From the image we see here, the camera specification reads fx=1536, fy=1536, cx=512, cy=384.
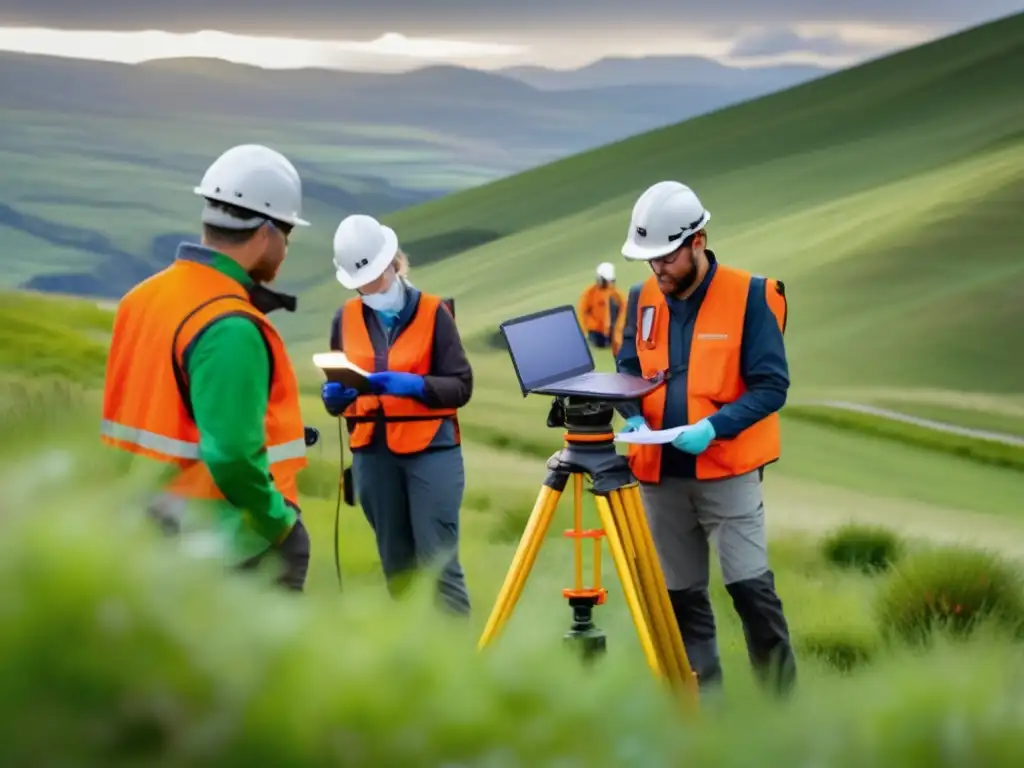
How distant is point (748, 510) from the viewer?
6.25 meters

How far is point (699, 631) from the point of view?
6590mm

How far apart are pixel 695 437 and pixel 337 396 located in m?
2.10

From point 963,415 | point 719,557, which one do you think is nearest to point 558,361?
point 719,557

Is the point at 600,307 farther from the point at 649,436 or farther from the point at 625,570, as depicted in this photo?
the point at 625,570

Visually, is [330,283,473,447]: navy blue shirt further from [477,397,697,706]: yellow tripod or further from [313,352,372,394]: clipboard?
[477,397,697,706]: yellow tripod

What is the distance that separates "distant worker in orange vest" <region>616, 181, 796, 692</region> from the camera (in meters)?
6.02

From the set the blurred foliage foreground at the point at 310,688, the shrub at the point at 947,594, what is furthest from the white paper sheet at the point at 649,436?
the blurred foliage foreground at the point at 310,688

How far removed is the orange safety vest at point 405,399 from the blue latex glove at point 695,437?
71.9 inches

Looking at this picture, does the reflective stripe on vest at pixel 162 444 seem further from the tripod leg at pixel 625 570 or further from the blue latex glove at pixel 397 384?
the blue latex glove at pixel 397 384

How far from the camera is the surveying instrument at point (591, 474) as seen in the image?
564cm

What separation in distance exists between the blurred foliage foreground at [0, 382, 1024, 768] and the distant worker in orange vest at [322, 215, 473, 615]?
209 inches

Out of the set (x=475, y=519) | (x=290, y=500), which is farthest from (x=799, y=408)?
(x=290, y=500)

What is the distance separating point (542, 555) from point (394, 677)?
35.2 feet

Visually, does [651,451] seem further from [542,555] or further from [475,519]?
[475,519]
